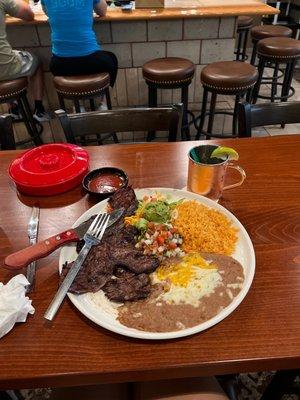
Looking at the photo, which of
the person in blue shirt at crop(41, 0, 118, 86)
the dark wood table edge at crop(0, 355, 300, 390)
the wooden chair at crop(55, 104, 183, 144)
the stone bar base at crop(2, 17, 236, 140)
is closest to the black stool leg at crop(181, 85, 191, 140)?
the stone bar base at crop(2, 17, 236, 140)

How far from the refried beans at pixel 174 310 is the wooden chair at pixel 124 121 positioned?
3.34 ft

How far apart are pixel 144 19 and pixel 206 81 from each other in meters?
0.82

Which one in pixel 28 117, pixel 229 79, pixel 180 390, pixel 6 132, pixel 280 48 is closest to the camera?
pixel 180 390

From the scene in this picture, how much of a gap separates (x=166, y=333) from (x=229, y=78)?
2.49m

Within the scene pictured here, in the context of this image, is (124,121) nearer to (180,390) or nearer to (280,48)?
(180,390)

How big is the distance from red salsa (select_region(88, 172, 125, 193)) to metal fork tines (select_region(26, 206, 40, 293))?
0.21 metres

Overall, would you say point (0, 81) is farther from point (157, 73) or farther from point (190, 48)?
point (190, 48)

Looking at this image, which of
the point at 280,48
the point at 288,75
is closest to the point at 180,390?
the point at 280,48

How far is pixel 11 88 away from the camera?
283 centimetres

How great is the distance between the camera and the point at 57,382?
0.69 m

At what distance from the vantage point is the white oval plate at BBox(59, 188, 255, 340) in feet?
2.36

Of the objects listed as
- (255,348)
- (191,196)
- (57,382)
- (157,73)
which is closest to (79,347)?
(57,382)

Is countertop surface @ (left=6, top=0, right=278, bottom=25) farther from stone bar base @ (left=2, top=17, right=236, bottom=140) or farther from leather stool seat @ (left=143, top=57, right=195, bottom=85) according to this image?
leather stool seat @ (left=143, top=57, right=195, bottom=85)

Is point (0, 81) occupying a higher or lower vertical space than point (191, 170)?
lower
